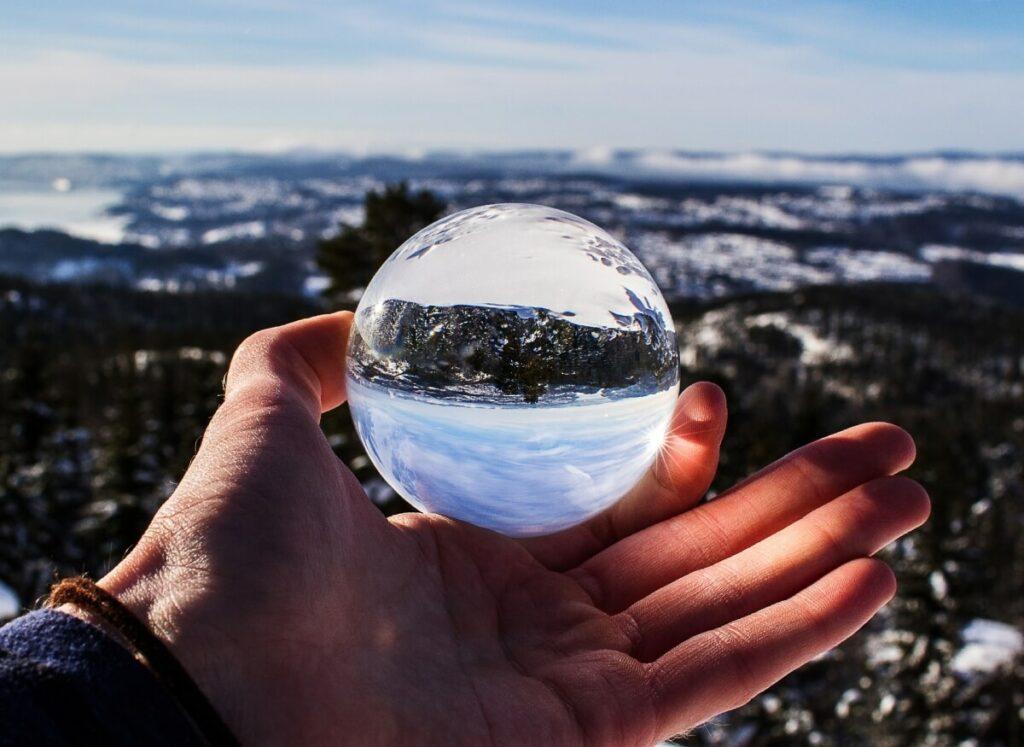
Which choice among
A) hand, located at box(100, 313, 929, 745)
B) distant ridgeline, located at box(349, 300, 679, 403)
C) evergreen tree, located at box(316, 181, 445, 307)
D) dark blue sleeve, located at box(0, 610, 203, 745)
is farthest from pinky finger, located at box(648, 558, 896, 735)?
evergreen tree, located at box(316, 181, 445, 307)

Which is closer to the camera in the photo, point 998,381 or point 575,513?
point 575,513

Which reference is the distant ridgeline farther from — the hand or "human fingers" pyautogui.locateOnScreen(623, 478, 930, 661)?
"human fingers" pyautogui.locateOnScreen(623, 478, 930, 661)

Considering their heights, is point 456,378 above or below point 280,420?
above

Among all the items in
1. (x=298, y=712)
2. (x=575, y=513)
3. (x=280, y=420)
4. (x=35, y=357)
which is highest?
(x=280, y=420)

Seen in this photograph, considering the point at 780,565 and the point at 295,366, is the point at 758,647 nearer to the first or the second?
the point at 780,565

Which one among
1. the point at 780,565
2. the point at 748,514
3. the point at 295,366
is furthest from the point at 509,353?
the point at 748,514

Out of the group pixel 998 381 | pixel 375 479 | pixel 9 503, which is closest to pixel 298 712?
pixel 375 479

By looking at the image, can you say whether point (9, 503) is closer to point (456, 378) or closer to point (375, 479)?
point (375, 479)
